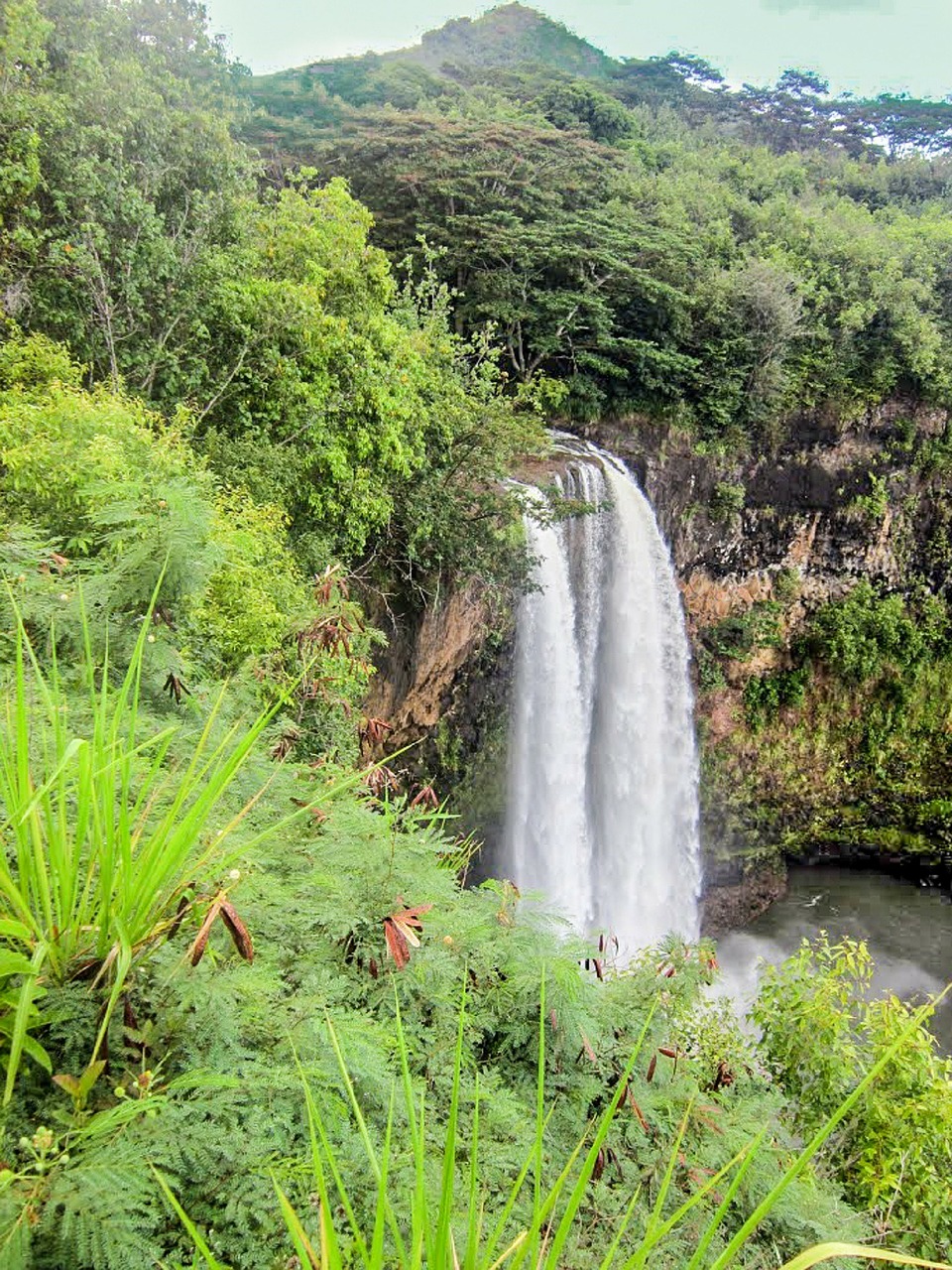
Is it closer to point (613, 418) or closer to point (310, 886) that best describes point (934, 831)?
point (613, 418)

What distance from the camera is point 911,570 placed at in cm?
1428

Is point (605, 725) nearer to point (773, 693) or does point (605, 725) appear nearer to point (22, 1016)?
point (773, 693)

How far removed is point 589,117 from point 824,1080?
21.0 meters

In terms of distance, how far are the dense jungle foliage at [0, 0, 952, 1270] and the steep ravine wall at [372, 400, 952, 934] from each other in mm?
822

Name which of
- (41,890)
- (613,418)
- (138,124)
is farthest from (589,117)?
(41,890)

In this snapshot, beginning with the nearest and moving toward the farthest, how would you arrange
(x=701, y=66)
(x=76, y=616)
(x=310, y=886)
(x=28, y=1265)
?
(x=28, y=1265) < (x=310, y=886) < (x=76, y=616) < (x=701, y=66)

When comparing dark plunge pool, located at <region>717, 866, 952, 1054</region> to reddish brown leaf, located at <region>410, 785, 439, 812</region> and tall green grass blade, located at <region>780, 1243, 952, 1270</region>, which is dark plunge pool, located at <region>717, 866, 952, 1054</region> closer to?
reddish brown leaf, located at <region>410, 785, 439, 812</region>

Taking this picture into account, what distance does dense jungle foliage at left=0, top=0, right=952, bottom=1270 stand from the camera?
136 cm

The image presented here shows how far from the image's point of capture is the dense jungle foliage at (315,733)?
1.36m

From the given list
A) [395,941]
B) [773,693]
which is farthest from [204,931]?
[773,693]

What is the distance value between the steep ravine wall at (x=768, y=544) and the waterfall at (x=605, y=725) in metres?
1.17

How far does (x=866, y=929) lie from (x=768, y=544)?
685 centimetres

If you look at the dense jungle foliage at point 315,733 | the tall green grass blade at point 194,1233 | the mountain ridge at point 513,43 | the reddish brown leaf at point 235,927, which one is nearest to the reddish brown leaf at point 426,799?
the dense jungle foliage at point 315,733

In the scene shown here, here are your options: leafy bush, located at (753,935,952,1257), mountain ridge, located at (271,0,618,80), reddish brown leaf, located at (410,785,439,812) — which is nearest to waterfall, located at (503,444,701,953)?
leafy bush, located at (753,935,952,1257)
